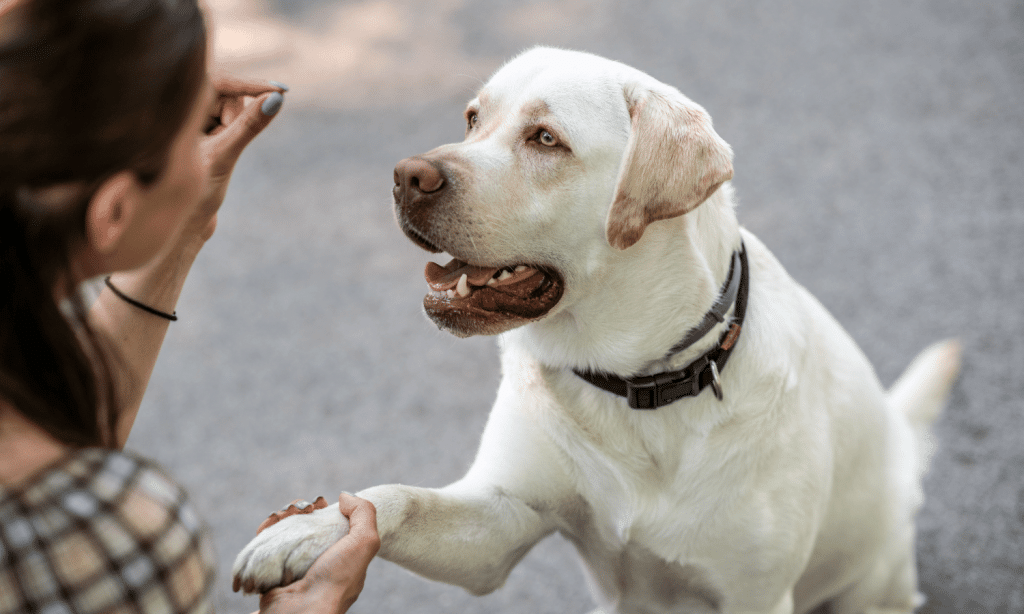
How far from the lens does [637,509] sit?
1.63 meters

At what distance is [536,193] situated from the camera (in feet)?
5.00

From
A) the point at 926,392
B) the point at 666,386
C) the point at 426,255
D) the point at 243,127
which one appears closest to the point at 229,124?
the point at 243,127

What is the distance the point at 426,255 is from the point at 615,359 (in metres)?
2.30

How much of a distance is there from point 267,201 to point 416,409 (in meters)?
1.61

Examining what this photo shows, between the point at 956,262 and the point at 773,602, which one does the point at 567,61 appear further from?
the point at 956,262

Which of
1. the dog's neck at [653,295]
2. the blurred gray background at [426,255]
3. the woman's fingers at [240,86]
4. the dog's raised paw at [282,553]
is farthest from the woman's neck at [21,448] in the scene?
the blurred gray background at [426,255]

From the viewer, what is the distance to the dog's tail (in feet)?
7.76

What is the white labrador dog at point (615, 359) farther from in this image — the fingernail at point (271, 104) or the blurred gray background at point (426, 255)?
the blurred gray background at point (426, 255)

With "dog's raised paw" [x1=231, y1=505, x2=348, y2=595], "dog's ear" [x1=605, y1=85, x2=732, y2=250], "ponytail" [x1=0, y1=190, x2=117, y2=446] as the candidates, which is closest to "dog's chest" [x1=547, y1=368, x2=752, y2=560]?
"dog's ear" [x1=605, y1=85, x2=732, y2=250]

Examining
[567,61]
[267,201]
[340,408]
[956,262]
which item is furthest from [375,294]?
[956,262]

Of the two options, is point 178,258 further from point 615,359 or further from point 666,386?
point 666,386

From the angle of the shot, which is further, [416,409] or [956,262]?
[956,262]

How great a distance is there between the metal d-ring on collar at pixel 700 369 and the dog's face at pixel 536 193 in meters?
0.22

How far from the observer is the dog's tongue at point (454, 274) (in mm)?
1583
